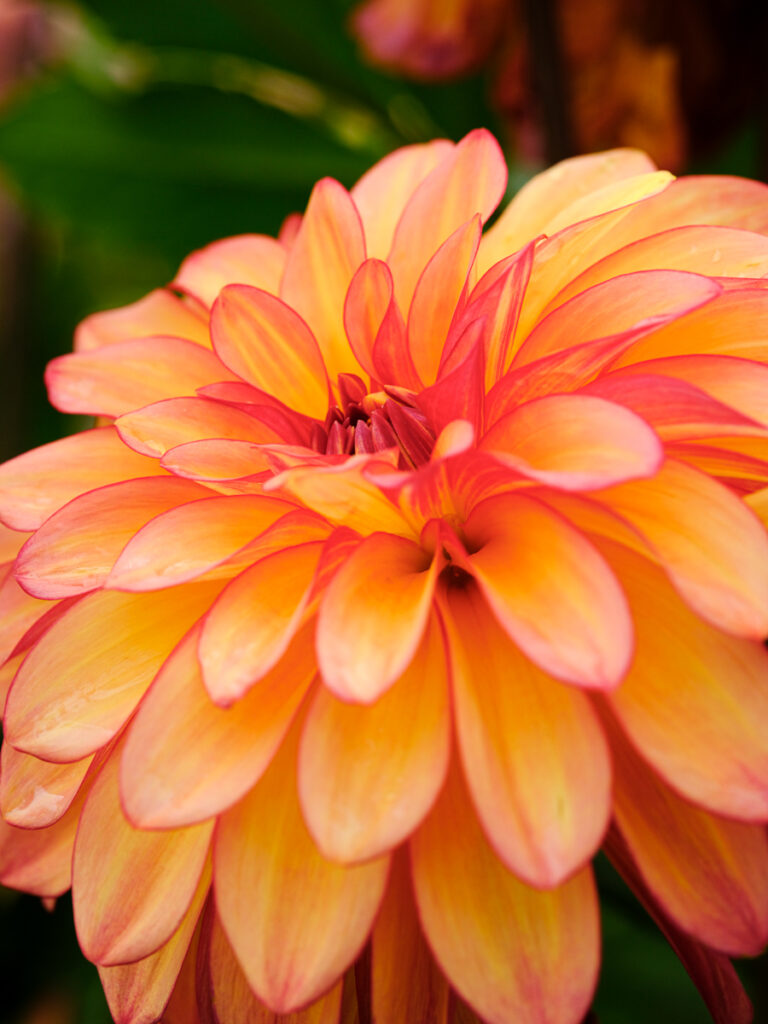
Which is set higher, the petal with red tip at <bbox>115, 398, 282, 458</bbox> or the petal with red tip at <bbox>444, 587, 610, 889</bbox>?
the petal with red tip at <bbox>115, 398, 282, 458</bbox>

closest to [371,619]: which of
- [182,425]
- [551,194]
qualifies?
[182,425]

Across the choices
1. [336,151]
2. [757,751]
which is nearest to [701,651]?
[757,751]

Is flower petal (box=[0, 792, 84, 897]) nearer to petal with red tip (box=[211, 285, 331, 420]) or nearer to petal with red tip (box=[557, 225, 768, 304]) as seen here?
petal with red tip (box=[211, 285, 331, 420])

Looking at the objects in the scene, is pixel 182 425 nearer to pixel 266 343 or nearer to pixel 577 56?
pixel 266 343

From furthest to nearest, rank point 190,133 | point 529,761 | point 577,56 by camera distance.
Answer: point 190,133
point 577,56
point 529,761

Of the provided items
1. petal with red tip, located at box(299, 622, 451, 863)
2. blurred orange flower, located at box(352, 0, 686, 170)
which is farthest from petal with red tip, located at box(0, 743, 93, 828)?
blurred orange flower, located at box(352, 0, 686, 170)

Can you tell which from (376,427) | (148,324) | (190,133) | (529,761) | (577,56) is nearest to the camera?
(529,761)

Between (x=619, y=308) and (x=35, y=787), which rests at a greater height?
(x=619, y=308)
